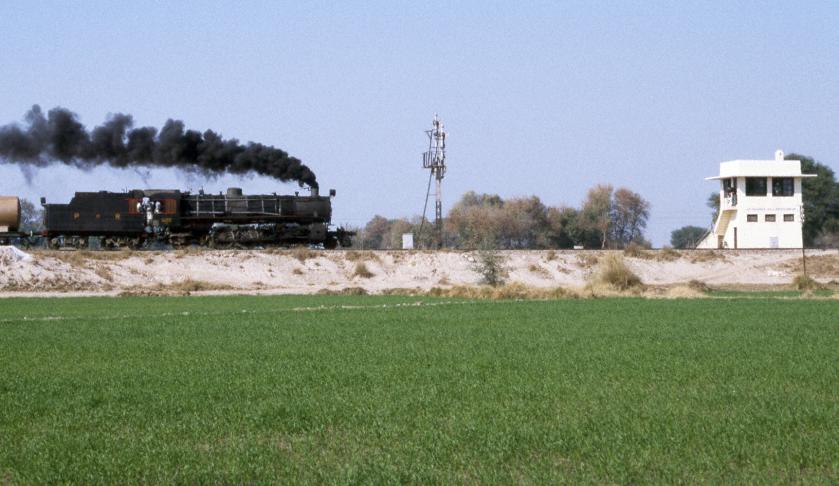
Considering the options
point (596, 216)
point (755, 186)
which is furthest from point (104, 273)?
point (596, 216)

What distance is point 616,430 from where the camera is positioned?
1184cm

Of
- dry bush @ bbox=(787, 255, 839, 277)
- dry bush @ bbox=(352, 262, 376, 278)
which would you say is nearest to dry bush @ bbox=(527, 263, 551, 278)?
dry bush @ bbox=(352, 262, 376, 278)

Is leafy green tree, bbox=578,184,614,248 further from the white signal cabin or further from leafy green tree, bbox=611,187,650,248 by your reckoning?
the white signal cabin

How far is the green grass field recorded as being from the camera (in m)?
10.4

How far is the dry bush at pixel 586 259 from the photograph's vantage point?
62250 millimetres

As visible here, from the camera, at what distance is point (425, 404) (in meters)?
13.9

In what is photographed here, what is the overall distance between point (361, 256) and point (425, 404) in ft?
156

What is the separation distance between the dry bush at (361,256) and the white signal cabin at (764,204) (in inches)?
1020

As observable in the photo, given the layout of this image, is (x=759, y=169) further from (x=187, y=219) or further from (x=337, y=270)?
(x=187, y=219)

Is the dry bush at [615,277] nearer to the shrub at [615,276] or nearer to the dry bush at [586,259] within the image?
the shrub at [615,276]

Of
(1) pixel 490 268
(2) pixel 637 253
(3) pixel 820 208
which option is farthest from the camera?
(3) pixel 820 208

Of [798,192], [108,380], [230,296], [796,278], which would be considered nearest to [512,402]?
[108,380]

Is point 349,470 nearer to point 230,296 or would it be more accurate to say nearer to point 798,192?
point 230,296

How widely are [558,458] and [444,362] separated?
8.19 metres
